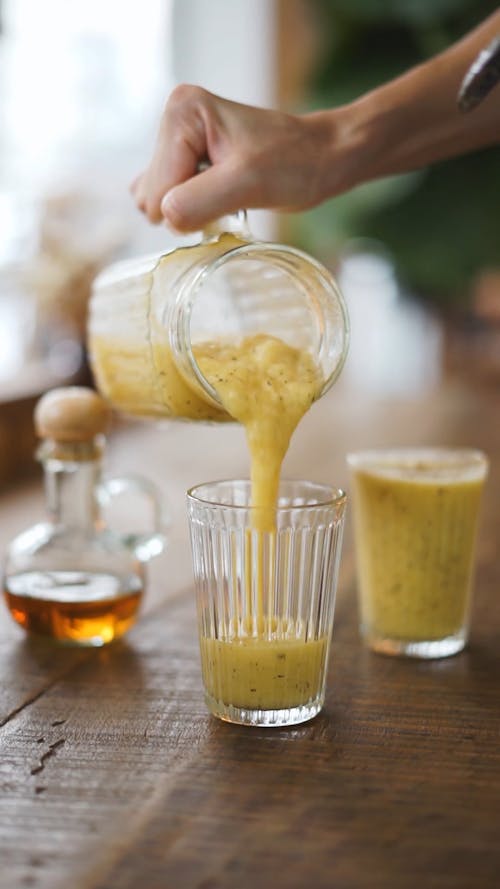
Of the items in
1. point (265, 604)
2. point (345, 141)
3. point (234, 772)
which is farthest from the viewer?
point (345, 141)

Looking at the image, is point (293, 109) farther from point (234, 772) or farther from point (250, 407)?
point (234, 772)

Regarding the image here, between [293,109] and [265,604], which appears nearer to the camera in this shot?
[265,604]

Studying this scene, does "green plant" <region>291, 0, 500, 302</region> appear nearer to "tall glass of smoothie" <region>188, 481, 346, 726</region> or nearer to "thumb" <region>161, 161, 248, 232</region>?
"thumb" <region>161, 161, 248, 232</region>

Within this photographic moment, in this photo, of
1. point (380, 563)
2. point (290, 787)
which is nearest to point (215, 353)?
point (380, 563)

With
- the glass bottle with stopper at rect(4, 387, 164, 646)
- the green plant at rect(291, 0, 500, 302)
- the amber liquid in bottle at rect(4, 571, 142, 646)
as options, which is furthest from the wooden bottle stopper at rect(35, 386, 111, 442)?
the green plant at rect(291, 0, 500, 302)

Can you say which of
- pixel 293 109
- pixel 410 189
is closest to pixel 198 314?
pixel 410 189

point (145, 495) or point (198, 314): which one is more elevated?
point (198, 314)

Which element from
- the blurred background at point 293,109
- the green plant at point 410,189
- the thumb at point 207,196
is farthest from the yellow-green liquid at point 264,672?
the green plant at point 410,189
